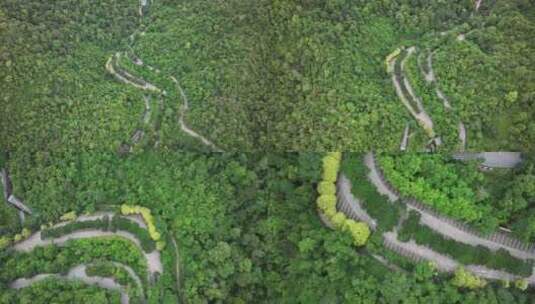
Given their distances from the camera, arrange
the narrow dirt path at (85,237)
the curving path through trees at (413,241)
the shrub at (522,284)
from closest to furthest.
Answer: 1. the shrub at (522,284)
2. the curving path through trees at (413,241)
3. the narrow dirt path at (85,237)

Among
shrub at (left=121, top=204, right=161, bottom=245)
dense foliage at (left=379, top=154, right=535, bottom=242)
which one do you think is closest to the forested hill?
dense foliage at (left=379, top=154, right=535, bottom=242)

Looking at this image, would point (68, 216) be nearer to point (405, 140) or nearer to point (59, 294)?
point (59, 294)

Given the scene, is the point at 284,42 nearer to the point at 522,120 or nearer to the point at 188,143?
the point at 188,143

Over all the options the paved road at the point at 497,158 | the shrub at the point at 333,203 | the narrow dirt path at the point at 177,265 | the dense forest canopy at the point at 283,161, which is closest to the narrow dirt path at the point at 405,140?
the dense forest canopy at the point at 283,161

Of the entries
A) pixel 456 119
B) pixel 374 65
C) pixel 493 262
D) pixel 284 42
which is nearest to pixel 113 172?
pixel 284 42

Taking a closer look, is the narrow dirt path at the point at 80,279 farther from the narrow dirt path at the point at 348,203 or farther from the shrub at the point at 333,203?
the narrow dirt path at the point at 348,203

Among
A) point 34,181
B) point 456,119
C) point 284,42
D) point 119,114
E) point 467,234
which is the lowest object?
point 34,181

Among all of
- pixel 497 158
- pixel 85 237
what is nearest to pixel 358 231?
pixel 497 158

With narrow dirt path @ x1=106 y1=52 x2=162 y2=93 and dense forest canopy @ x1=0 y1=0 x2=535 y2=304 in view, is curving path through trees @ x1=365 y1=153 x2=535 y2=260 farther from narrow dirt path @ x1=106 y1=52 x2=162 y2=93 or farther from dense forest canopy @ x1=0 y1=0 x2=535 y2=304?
narrow dirt path @ x1=106 y1=52 x2=162 y2=93

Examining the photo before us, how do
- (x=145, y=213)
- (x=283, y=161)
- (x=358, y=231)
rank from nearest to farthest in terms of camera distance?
(x=358, y=231) → (x=145, y=213) → (x=283, y=161)
